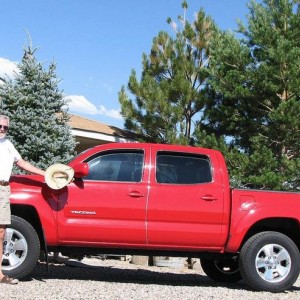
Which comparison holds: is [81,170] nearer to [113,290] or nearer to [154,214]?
[154,214]

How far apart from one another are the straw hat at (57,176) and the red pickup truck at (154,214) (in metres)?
0.14

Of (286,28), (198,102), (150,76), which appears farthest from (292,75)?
(150,76)

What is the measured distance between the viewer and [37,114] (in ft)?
41.0

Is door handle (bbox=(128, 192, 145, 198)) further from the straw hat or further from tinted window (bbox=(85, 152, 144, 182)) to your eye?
the straw hat

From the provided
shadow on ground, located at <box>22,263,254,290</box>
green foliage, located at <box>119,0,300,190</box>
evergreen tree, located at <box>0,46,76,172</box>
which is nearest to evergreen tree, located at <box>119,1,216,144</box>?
green foliage, located at <box>119,0,300,190</box>

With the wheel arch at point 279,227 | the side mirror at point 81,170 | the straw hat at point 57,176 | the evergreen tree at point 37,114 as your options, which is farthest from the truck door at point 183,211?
the evergreen tree at point 37,114

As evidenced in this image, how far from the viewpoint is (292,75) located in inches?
597

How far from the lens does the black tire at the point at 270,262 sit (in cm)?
716

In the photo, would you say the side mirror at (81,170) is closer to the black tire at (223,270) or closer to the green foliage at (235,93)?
the black tire at (223,270)

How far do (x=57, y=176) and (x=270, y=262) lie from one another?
2.86m

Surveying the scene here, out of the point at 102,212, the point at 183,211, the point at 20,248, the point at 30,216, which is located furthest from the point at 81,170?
the point at 183,211

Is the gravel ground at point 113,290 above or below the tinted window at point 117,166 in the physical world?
below

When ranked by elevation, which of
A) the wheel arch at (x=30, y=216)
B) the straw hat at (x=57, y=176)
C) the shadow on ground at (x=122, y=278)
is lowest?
the shadow on ground at (x=122, y=278)

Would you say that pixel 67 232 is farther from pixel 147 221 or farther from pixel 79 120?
pixel 79 120
